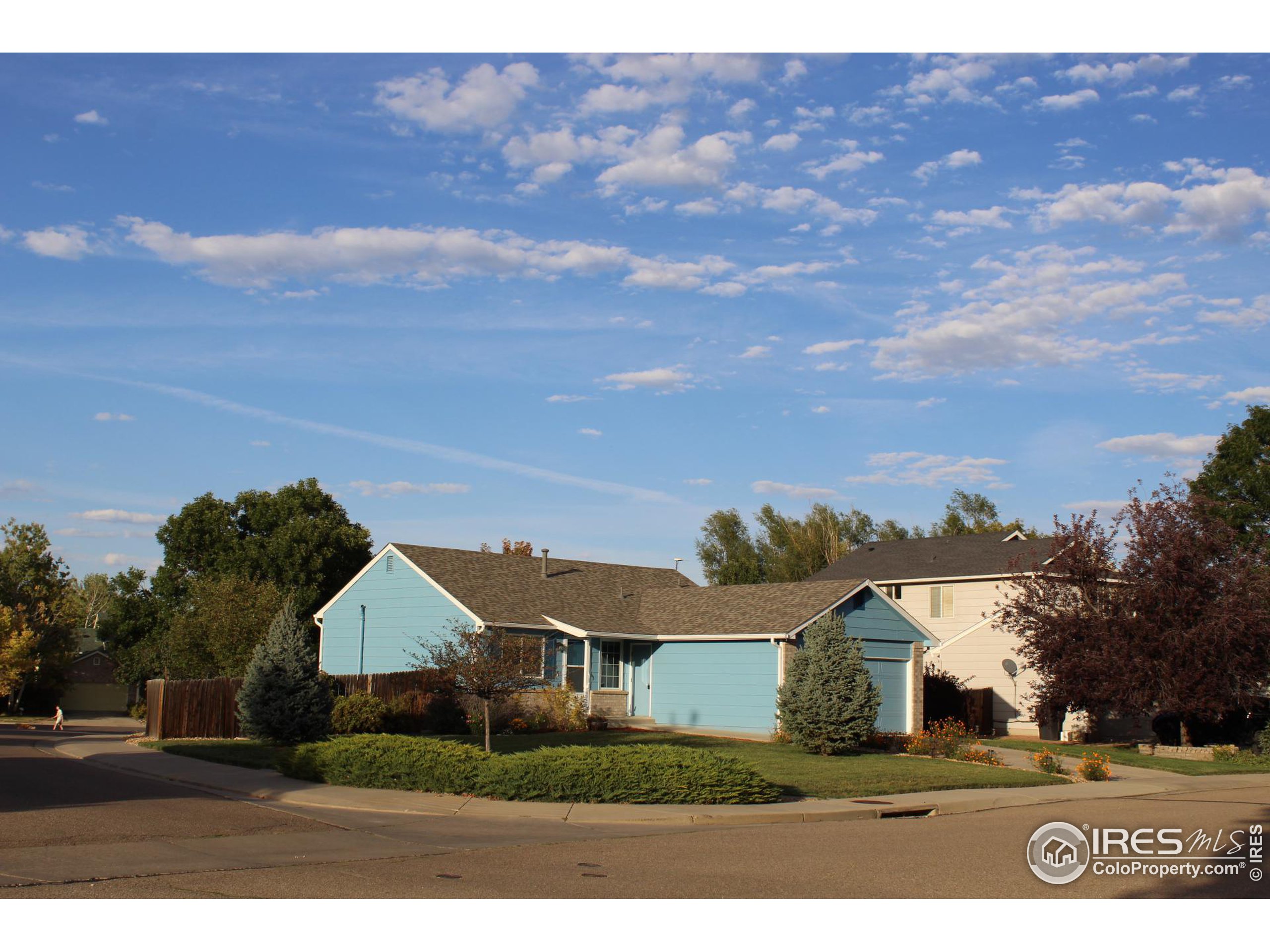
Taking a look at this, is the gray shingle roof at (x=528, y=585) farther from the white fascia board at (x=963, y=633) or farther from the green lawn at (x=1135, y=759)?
the green lawn at (x=1135, y=759)

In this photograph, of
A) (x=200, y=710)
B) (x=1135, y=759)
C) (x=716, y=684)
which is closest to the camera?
(x=1135, y=759)

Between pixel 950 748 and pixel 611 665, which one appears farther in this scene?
pixel 611 665

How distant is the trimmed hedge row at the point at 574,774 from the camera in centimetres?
1738

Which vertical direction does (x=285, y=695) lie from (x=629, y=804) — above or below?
above

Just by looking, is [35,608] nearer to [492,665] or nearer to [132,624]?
[132,624]

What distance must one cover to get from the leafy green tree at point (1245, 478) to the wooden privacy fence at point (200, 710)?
47704mm

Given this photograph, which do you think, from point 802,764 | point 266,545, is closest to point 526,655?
point 802,764

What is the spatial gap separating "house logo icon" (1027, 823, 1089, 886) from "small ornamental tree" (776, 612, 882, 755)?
11.6 metres

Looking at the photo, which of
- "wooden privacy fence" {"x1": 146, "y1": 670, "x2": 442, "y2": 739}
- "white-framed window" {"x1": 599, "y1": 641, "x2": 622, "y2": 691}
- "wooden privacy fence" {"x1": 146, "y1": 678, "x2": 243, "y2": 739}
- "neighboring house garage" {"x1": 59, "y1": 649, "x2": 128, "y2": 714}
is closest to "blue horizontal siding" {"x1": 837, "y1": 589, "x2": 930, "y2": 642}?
"white-framed window" {"x1": 599, "y1": 641, "x2": 622, "y2": 691}

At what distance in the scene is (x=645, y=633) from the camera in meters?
34.6

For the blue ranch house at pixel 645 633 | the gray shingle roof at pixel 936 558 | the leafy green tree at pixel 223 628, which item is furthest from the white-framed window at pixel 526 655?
the gray shingle roof at pixel 936 558

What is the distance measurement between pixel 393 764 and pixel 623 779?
161 inches

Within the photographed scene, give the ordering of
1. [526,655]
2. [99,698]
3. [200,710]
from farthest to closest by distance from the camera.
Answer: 1. [99,698]
2. [200,710]
3. [526,655]

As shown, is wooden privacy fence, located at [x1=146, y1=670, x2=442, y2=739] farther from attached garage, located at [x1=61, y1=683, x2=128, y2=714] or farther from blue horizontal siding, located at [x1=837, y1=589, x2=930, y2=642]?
attached garage, located at [x1=61, y1=683, x2=128, y2=714]
